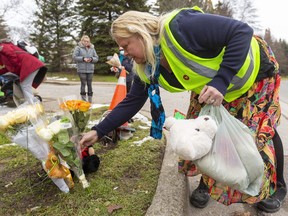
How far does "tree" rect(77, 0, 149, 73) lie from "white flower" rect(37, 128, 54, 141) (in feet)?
59.0

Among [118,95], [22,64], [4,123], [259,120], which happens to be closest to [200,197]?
[259,120]

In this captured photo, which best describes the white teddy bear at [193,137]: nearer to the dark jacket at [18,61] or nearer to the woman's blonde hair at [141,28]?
the woman's blonde hair at [141,28]

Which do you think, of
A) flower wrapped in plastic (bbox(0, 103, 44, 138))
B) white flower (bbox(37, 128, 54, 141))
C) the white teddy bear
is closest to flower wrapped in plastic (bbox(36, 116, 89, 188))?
white flower (bbox(37, 128, 54, 141))

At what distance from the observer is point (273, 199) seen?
2275mm

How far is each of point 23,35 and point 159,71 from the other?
95.2ft

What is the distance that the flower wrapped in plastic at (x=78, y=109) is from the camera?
210 centimetres

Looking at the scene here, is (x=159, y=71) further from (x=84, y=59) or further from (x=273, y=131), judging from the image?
(x=84, y=59)

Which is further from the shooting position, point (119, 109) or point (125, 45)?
point (119, 109)

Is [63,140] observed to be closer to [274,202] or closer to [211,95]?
[211,95]

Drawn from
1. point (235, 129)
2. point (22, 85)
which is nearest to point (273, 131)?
point (235, 129)

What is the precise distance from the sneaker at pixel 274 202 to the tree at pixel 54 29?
22.6m

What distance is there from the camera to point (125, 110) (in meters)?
2.22

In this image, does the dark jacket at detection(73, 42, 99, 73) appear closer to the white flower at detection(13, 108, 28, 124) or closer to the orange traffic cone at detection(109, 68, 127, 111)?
the orange traffic cone at detection(109, 68, 127, 111)

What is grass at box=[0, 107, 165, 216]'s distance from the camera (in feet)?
6.68
